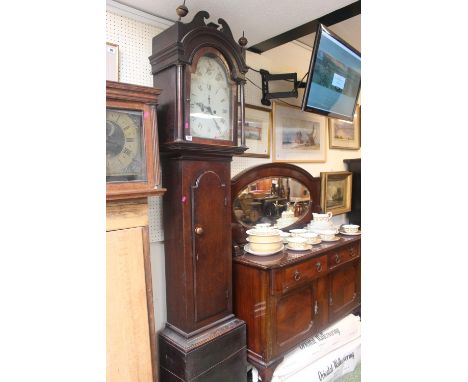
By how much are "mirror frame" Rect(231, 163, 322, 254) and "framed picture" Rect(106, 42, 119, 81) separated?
97 centimetres

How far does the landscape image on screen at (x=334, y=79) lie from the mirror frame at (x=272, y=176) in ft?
1.76

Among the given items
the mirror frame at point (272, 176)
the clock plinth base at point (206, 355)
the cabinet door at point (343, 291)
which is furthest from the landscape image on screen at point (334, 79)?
the clock plinth base at point (206, 355)

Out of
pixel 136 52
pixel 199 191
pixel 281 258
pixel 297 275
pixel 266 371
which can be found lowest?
pixel 266 371

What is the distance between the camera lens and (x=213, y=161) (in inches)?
67.0

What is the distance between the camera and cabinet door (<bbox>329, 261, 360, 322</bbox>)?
7.43ft

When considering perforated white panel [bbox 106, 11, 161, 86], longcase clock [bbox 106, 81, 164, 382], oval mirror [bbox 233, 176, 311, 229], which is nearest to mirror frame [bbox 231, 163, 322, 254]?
oval mirror [bbox 233, 176, 311, 229]

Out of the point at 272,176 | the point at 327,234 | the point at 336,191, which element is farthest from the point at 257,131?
the point at 336,191

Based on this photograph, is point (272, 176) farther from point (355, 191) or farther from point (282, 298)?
point (355, 191)

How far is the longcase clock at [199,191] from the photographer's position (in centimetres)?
153

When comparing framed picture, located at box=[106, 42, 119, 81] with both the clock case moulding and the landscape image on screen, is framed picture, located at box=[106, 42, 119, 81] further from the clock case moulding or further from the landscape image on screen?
the landscape image on screen

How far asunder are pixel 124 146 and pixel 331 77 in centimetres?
161

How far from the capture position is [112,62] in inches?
62.8
